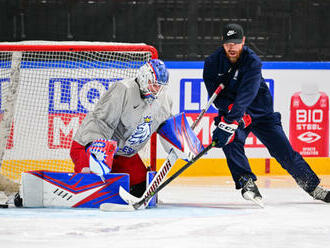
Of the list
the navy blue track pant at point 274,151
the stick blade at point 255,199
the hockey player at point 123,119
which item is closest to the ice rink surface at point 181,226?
the stick blade at point 255,199

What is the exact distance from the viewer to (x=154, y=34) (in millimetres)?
5922

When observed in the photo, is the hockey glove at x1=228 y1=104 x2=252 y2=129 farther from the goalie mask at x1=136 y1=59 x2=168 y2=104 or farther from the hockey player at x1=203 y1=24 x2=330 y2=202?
the goalie mask at x1=136 y1=59 x2=168 y2=104

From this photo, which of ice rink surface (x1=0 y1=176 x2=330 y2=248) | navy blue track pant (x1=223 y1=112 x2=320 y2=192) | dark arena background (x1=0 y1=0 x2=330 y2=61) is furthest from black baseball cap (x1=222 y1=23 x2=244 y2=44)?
dark arena background (x1=0 y1=0 x2=330 y2=61)

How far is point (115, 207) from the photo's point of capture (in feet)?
11.0

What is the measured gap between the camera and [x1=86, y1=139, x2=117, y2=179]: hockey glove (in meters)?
3.21

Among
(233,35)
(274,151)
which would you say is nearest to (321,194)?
(274,151)

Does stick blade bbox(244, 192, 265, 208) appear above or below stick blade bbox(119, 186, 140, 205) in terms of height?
below

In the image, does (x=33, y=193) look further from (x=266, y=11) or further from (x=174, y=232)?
(x=266, y=11)

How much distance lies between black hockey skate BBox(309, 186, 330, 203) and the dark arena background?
2.30m

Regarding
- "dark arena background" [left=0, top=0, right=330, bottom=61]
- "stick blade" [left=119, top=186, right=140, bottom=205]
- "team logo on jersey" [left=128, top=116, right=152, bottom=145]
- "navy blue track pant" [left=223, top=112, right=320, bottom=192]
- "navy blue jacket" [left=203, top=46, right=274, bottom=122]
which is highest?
"dark arena background" [left=0, top=0, right=330, bottom=61]

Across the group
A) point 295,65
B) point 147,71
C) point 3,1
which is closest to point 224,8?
point 295,65

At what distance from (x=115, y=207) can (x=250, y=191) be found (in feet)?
2.35

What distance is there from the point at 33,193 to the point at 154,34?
8.93 ft

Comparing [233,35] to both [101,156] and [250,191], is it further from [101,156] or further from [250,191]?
[101,156]
